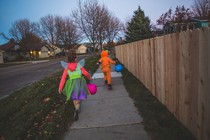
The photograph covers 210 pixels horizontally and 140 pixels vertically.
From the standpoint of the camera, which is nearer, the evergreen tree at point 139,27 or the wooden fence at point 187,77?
the wooden fence at point 187,77

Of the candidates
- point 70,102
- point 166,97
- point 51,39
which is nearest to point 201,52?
point 166,97

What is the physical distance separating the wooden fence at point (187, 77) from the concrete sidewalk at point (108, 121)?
2.57ft

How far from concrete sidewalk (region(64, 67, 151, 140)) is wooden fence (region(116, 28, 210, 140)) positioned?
78 centimetres

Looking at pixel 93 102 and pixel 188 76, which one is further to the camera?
pixel 93 102

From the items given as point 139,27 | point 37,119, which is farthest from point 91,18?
point 37,119

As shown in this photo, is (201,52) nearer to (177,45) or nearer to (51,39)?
(177,45)

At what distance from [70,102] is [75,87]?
5.62 ft

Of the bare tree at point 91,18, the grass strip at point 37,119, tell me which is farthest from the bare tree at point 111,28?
the grass strip at point 37,119

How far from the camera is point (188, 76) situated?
11.7 ft

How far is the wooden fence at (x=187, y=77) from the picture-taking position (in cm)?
297

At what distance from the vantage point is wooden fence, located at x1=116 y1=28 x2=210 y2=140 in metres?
2.97

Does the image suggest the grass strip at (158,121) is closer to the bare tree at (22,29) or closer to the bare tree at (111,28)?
the bare tree at (111,28)

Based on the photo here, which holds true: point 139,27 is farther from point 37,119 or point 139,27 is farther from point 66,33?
point 66,33

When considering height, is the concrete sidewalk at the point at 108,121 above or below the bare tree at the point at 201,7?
below
